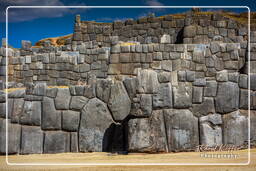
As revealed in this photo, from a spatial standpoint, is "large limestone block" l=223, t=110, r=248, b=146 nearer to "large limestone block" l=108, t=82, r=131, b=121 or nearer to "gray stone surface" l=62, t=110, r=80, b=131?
"large limestone block" l=108, t=82, r=131, b=121

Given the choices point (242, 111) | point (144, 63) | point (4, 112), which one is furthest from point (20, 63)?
point (242, 111)

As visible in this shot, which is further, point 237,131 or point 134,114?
point 237,131

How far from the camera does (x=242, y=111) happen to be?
15.1 feet

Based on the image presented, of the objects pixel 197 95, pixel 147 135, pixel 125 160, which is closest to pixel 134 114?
pixel 147 135

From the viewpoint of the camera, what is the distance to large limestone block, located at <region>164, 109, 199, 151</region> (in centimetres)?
439

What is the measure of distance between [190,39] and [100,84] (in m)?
7.04

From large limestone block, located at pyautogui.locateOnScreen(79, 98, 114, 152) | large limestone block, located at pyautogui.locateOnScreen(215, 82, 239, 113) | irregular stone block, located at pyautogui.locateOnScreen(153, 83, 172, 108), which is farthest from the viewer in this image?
large limestone block, located at pyautogui.locateOnScreen(79, 98, 114, 152)

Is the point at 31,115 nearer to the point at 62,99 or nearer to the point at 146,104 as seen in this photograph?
the point at 62,99

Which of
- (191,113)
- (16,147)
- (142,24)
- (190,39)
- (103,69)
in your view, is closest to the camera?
(191,113)

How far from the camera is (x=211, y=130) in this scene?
178 inches

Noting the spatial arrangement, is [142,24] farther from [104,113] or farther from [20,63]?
[104,113]

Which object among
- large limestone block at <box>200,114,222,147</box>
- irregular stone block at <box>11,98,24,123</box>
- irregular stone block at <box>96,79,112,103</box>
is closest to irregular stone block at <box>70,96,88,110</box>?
irregular stone block at <box>96,79,112,103</box>

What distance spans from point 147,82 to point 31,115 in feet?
7.37

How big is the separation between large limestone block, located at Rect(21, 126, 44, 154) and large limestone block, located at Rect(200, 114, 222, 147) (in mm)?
2893
